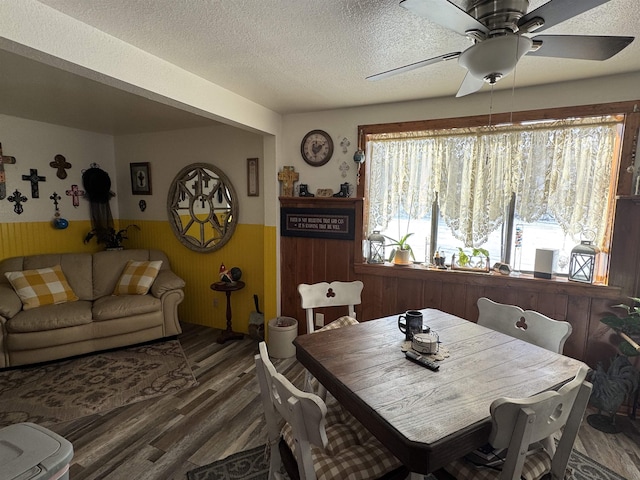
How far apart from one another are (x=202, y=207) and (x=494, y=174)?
3.07 m

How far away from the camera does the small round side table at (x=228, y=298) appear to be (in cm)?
350

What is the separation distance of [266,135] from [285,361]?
2.20 meters

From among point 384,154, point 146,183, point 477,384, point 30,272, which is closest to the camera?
point 477,384

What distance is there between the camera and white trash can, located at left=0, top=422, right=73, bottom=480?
871 mm

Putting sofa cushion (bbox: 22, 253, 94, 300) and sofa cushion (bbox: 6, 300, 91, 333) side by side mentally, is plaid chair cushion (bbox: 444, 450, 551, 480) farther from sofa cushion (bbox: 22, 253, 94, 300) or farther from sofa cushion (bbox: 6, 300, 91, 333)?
sofa cushion (bbox: 22, 253, 94, 300)

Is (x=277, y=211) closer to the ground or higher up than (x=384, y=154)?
closer to the ground

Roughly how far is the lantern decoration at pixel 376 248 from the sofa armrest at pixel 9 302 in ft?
10.5

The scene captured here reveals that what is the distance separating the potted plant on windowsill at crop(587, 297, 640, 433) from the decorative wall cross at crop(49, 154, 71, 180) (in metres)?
5.37

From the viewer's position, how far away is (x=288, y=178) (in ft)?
10.6

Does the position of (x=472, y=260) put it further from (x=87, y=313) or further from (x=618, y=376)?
(x=87, y=313)

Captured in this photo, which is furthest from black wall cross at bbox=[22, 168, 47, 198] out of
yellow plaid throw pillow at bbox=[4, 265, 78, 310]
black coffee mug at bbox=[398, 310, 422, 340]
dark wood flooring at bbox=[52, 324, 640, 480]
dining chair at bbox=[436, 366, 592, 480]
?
dining chair at bbox=[436, 366, 592, 480]

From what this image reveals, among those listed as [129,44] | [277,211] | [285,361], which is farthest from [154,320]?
[129,44]

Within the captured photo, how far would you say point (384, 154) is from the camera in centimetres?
301

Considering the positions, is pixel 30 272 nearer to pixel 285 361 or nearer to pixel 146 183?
pixel 146 183
